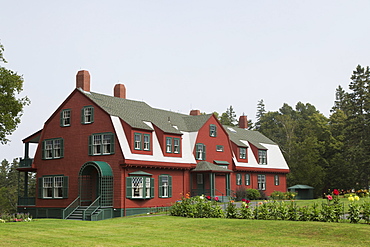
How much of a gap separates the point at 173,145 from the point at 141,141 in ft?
12.9

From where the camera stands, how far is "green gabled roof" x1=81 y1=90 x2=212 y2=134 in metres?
36.4

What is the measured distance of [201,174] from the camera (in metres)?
41.8

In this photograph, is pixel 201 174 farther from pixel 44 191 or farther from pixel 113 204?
pixel 44 191

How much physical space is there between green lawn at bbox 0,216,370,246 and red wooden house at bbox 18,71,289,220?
9.97 meters

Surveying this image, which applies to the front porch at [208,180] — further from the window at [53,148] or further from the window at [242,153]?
the window at [53,148]

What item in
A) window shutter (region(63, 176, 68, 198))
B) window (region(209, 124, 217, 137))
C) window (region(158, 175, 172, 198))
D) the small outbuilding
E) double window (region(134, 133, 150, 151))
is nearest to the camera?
double window (region(134, 133, 150, 151))

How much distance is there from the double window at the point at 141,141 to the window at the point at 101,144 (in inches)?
73.0

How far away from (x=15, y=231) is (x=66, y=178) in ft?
50.8

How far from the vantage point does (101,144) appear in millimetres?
35156

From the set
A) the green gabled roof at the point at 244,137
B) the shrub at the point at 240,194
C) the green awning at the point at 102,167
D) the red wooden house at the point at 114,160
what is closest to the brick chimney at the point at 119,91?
the red wooden house at the point at 114,160

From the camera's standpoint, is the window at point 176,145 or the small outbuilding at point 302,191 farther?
the small outbuilding at point 302,191

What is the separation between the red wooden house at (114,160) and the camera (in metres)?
34.0

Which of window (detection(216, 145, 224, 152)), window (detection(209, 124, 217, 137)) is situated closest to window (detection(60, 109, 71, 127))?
window (detection(209, 124, 217, 137))

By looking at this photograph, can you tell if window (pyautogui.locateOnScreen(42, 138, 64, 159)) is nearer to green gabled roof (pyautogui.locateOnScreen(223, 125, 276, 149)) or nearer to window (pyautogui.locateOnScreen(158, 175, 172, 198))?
window (pyautogui.locateOnScreen(158, 175, 172, 198))
